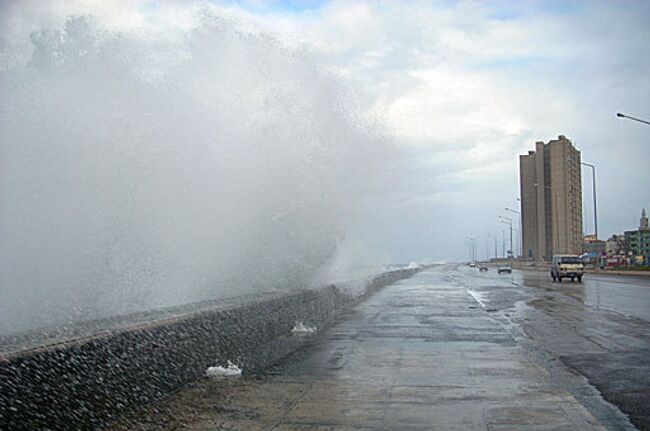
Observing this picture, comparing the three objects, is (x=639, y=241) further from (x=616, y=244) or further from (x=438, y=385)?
(x=438, y=385)

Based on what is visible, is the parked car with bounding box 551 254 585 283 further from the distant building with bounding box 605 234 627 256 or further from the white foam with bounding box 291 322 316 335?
the distant building with bounding box 605 234 627 256

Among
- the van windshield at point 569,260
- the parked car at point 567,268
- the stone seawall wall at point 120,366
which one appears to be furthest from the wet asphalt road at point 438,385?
the van windshield at point 569,260

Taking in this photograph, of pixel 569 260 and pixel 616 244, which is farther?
pixel 616 244

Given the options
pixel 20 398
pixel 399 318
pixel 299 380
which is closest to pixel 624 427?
pixel 299 380

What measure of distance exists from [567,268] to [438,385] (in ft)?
144

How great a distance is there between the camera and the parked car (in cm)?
4953

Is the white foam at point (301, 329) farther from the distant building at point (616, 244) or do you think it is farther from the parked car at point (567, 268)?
the distant building at point (616, 244)

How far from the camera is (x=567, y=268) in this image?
49906mm

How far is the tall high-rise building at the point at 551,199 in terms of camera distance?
12031cm

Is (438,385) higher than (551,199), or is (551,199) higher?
(551,199)

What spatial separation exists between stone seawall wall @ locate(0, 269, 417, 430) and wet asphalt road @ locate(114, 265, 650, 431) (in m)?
0.26

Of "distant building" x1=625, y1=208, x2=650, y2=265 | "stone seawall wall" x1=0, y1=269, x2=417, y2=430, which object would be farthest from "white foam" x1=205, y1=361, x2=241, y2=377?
"distant building" x1=625, y1=208, x2=650, y2=265

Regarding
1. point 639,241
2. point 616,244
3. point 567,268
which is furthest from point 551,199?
point 567,268

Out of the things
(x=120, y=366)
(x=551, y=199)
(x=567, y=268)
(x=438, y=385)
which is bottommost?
(x=438, y=385)
